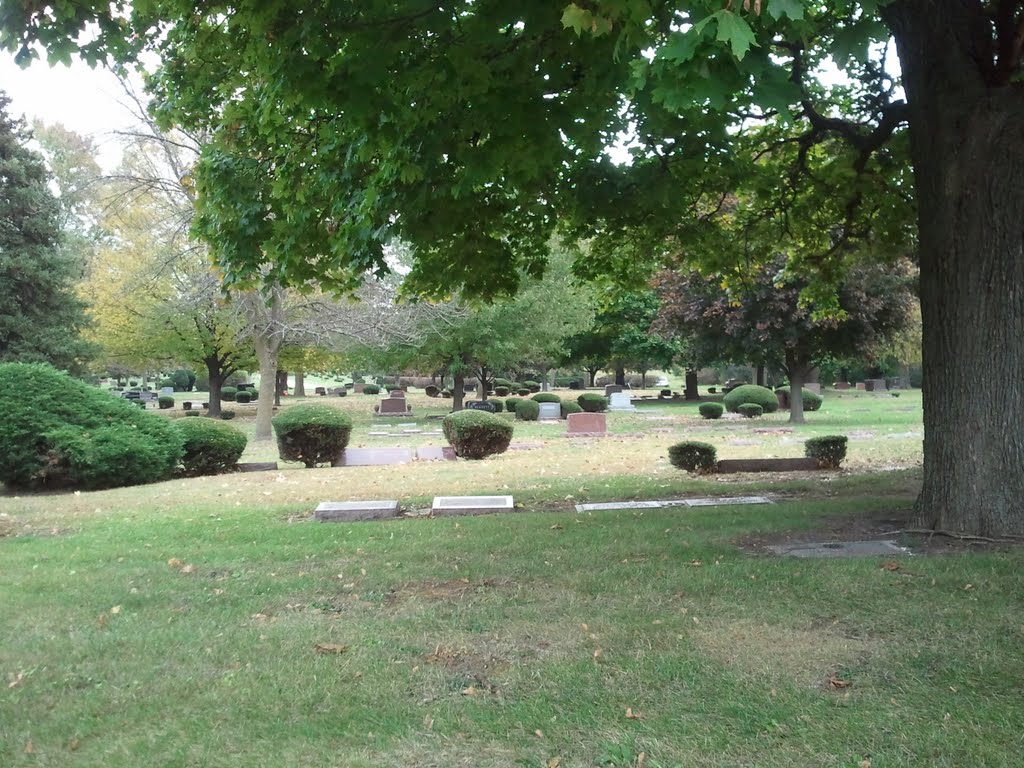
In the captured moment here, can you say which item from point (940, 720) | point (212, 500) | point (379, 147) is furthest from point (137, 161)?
point (940, 720)

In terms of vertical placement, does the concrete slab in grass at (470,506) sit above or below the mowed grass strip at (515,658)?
below

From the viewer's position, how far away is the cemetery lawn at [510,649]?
136 inches

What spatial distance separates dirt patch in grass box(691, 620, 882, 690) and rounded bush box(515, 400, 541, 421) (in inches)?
1167

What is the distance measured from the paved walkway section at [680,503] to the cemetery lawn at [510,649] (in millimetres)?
1189

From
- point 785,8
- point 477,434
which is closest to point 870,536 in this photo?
point 785,8

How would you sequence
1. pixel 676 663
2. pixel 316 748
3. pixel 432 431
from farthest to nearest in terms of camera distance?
pixel 432 431
pixel 676 663
pixel 316 748

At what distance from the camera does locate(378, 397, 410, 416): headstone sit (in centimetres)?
3959

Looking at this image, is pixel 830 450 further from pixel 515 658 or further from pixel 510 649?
pixel 515 658

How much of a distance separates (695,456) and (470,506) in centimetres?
535

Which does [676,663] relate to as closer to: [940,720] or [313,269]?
[940,720]

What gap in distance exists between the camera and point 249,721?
3727mm

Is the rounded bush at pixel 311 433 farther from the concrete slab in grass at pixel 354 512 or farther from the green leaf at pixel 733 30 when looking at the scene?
the green leaf at pixel 733 30

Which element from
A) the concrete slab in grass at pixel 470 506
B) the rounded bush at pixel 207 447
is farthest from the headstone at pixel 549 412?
the concrete slab in grass at pixel 470 506

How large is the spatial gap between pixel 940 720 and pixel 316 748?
8.91ft
